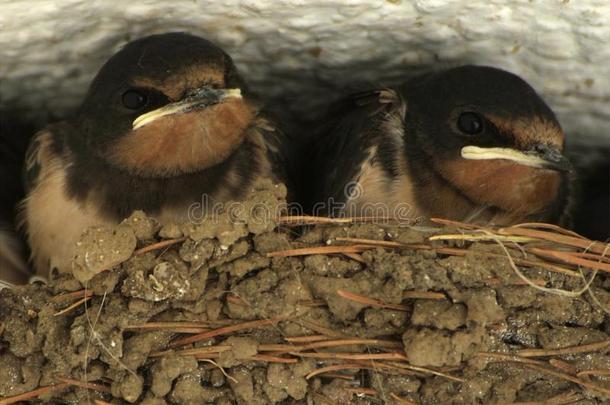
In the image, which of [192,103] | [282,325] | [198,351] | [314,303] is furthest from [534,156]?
[198,351]

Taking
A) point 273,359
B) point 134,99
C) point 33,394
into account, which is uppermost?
point 134,99

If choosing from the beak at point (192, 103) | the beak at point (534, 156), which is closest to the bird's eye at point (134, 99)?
the beak at point (192, 103)

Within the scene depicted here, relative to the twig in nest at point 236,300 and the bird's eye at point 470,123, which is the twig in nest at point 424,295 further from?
the bird's eye at point 470,123

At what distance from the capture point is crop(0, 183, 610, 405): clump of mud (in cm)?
320

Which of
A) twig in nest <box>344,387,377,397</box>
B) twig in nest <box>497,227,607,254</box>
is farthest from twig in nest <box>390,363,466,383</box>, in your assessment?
twig in nest <box>497,227,607,254</box>

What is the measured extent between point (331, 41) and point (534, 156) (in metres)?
0.87

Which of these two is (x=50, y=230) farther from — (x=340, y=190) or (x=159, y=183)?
(x=340, y=190)

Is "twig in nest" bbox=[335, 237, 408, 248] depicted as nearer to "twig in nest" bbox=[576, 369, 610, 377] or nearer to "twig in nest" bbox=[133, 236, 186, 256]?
"twig in nest" bbox=[133, 236, 186, 256]

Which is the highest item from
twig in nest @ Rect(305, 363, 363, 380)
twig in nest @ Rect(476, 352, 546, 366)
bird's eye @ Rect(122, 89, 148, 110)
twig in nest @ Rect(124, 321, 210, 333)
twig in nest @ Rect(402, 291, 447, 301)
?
bird's eye @ Rect(122, 89, 148, 110)

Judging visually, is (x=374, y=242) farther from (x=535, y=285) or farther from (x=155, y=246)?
(x=155, y=246)

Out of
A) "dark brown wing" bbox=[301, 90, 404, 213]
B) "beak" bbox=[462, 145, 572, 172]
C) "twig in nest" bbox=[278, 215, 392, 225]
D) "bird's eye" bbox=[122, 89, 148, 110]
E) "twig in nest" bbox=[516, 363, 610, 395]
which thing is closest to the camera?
"twig in nest" bbox=[516, 363, 610, 395]

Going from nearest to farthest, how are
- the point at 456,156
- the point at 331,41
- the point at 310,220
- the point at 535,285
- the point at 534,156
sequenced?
the point at 535,285, the point at 310,220, the point at 534,156, the point at 456,156, the point at 331,41

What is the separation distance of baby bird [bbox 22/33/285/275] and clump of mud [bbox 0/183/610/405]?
0.33 m

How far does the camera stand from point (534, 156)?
11.3 ft
